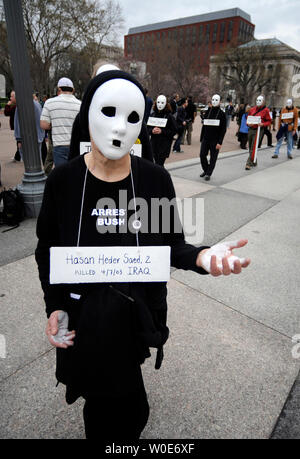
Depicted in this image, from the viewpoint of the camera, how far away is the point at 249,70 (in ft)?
164

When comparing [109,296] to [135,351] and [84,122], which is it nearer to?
[135,351]

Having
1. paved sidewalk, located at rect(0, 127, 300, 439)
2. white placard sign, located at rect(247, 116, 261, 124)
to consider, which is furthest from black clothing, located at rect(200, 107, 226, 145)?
paved sidewalk, located at rect(0, 127, 300, 439)

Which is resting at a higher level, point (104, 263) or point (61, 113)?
point (61, 113)

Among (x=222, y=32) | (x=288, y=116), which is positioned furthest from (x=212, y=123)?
(x=222, y=32)

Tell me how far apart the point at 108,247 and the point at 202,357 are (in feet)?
4.75

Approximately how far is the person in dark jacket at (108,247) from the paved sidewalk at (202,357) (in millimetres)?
591

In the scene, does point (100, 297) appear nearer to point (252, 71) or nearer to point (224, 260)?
point (224, 260)

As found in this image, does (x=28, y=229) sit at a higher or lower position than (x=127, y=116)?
lower

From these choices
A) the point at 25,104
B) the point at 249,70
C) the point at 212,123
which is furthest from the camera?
the point at 249,70

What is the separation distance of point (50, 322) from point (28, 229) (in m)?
3.16

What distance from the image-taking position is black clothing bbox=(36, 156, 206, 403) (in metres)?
1.09

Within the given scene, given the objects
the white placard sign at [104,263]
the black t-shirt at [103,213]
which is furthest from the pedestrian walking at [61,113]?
the white placard sign at [104,263]
